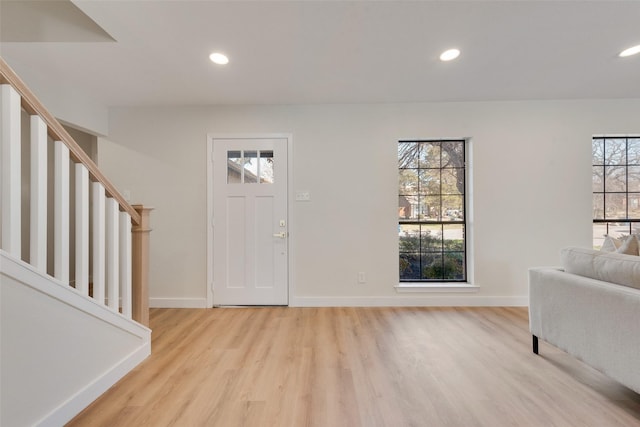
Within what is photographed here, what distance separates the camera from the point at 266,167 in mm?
3129

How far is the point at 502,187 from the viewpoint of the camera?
3090 mm

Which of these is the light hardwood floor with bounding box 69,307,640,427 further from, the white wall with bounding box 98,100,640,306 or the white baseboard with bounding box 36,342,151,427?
the white wall with bounding box 98,100,640,306

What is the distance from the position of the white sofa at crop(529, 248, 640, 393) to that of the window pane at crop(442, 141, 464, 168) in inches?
65.6

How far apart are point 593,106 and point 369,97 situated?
2671mm

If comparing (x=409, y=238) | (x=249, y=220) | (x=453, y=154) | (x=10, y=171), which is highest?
(x=453, y=154)

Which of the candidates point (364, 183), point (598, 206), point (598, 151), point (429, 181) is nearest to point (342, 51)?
point (364, 183)

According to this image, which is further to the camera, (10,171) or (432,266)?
(432,266)

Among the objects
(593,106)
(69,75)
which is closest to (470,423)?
(593,106)

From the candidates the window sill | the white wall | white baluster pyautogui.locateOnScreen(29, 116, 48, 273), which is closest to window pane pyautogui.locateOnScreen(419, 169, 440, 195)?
the white wall

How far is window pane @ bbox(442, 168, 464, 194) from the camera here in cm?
324

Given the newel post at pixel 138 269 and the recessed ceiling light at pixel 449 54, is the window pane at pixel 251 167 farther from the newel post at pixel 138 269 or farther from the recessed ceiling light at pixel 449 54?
the recessed ceiling light at pixel 449 54

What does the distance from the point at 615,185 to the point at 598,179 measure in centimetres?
21

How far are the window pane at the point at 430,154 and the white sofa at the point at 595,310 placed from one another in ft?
5.63

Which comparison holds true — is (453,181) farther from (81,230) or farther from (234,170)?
(81,230)
